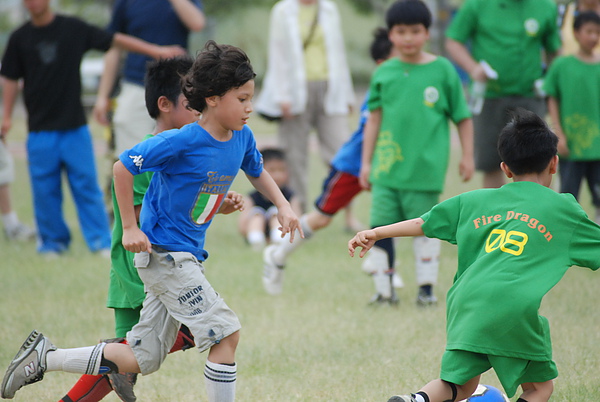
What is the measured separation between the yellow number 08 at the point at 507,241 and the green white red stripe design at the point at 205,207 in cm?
103

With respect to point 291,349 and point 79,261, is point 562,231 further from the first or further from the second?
point 79,261

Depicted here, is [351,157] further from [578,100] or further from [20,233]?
[20,233]

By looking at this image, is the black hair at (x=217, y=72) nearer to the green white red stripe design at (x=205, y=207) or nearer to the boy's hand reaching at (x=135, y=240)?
the green white red stripe design at (x=205, y=207)

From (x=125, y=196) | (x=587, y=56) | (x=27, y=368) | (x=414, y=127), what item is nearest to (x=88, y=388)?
(x=27, y=368)

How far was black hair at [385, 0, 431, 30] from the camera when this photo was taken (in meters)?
4.75

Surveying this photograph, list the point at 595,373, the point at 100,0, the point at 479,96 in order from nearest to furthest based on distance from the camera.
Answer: the point at 595,373 → the point at 479,96 → the point at 100,0

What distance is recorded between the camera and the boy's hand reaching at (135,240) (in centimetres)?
285

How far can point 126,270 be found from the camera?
3.22 metres

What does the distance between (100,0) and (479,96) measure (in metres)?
19.5

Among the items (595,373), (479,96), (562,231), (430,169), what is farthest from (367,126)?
(562,231)

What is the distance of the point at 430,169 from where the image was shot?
15.8ft

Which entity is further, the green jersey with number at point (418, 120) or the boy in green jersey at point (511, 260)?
the green jersey with number at point (418, 120)

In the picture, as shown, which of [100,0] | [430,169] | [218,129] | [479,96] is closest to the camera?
[218,129]

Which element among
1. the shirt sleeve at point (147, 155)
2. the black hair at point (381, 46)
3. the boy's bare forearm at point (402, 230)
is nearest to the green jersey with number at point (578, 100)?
the black hair at point (381, 46)
